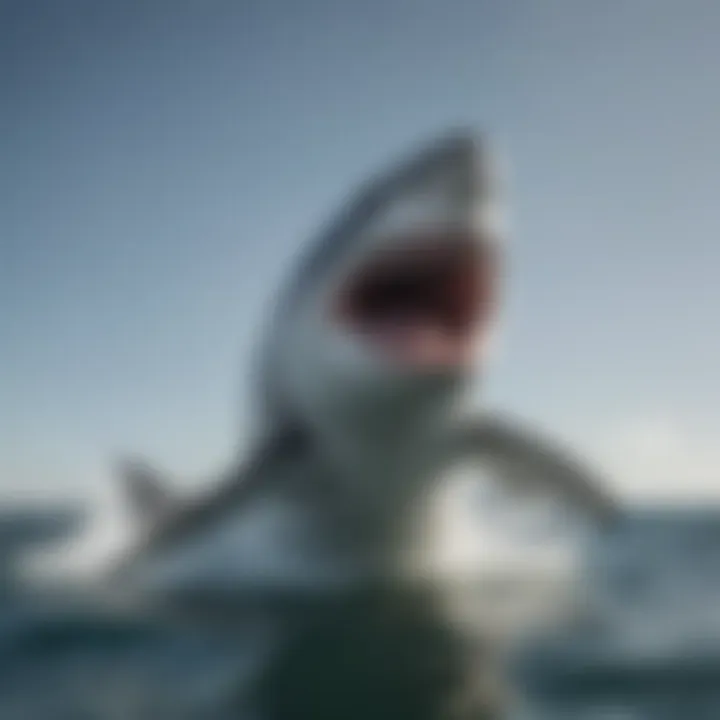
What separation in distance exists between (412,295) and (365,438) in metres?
1.54

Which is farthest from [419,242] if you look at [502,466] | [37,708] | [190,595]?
[37,708]

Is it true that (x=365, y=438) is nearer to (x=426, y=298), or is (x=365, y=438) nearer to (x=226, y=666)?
(x=426, y=298)

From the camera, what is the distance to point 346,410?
9258 millimetres

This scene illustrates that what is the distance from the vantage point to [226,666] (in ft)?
21.5

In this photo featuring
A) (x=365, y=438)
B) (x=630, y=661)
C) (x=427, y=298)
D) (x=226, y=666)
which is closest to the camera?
(x=226, y=666)

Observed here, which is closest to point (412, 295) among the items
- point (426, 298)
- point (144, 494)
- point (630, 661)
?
point (426, 298)

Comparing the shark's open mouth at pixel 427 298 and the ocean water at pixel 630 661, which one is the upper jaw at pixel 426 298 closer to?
the shark's open mouth at pixel 427 298

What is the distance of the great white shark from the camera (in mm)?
8586

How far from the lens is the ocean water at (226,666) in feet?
18.5

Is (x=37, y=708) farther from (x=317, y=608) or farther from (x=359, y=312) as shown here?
(x=359, y=312)

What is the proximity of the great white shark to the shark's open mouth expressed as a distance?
1cm

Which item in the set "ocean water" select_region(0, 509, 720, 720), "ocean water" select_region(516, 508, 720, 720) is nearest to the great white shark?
"ocean water" select_region(0, 509, 720, 720)

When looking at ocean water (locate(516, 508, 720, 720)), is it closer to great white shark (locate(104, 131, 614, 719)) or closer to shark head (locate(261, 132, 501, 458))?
great white shark (locate(104, 131, 614, 719))

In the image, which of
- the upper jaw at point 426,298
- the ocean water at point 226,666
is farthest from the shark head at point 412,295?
the ocean water at point 226,666
